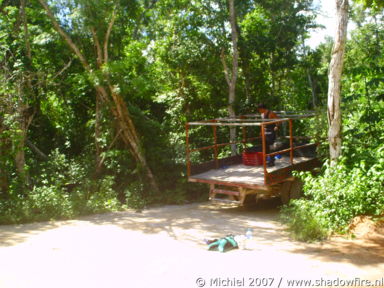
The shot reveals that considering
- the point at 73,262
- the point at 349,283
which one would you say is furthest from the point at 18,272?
the point at 349,283

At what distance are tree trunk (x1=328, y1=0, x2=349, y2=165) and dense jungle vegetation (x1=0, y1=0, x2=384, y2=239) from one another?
452 mm

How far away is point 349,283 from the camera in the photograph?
16.8ft

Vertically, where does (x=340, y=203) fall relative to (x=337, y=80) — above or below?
below

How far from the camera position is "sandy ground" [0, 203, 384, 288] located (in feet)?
17.7

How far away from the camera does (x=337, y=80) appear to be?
8.58 meters

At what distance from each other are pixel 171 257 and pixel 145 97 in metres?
6.68

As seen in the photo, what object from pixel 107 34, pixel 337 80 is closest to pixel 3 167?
pixel 107 34

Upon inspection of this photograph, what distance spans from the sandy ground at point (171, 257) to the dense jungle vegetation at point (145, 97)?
2.95 ft

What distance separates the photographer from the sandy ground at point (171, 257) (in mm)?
5387

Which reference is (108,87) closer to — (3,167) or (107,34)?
(107,34)

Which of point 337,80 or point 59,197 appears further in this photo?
point 59,197

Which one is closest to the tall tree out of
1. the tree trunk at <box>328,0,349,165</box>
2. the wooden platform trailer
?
the wooden platform trailer

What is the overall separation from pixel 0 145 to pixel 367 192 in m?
8.36

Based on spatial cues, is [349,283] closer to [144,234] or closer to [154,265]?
[154,265]
